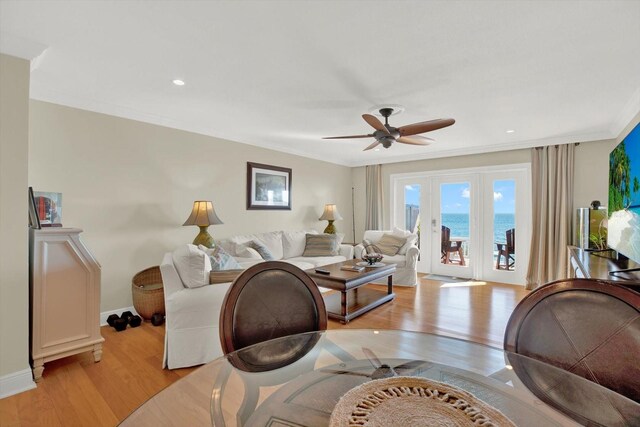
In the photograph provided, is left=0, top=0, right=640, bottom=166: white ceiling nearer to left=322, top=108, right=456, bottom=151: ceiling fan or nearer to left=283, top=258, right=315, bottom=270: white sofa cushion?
left=322, top=108, right=456, bottom=151: ceiling fan

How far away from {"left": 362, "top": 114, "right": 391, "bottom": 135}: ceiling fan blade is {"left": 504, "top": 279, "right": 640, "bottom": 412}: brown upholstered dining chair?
1900mm

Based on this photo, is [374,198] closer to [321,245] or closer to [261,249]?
[321,245]

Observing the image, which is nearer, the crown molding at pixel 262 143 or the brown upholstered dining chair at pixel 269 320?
the brown upholstered dining chair at pixel 269 320

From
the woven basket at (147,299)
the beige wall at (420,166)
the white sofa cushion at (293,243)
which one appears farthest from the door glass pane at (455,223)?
the woven basket at (147,299)

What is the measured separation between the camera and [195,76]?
254 centimetres

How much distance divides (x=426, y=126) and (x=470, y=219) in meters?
3.43

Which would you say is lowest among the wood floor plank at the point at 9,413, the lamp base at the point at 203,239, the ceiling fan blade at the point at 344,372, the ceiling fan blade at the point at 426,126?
the wood floor plank at the point at 9,413

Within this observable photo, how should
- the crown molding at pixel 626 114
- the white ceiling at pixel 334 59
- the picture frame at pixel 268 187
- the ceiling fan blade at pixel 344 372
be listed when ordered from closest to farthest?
the ceiling fan blade at pixel 344 372
the white ceiling at pixel 334 59
the crown molding at pixel 626 114
the picture frame at pixel 268 187

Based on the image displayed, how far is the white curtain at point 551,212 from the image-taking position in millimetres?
4562

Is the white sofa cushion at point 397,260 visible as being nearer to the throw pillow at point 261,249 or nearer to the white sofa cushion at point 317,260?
the white sofa cushion at point 317,260

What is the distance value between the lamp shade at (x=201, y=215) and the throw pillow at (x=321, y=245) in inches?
70.5

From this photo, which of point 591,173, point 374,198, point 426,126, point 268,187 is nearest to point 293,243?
point 268,187

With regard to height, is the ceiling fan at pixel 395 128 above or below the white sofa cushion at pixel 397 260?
above

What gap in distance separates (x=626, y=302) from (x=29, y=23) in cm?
323
